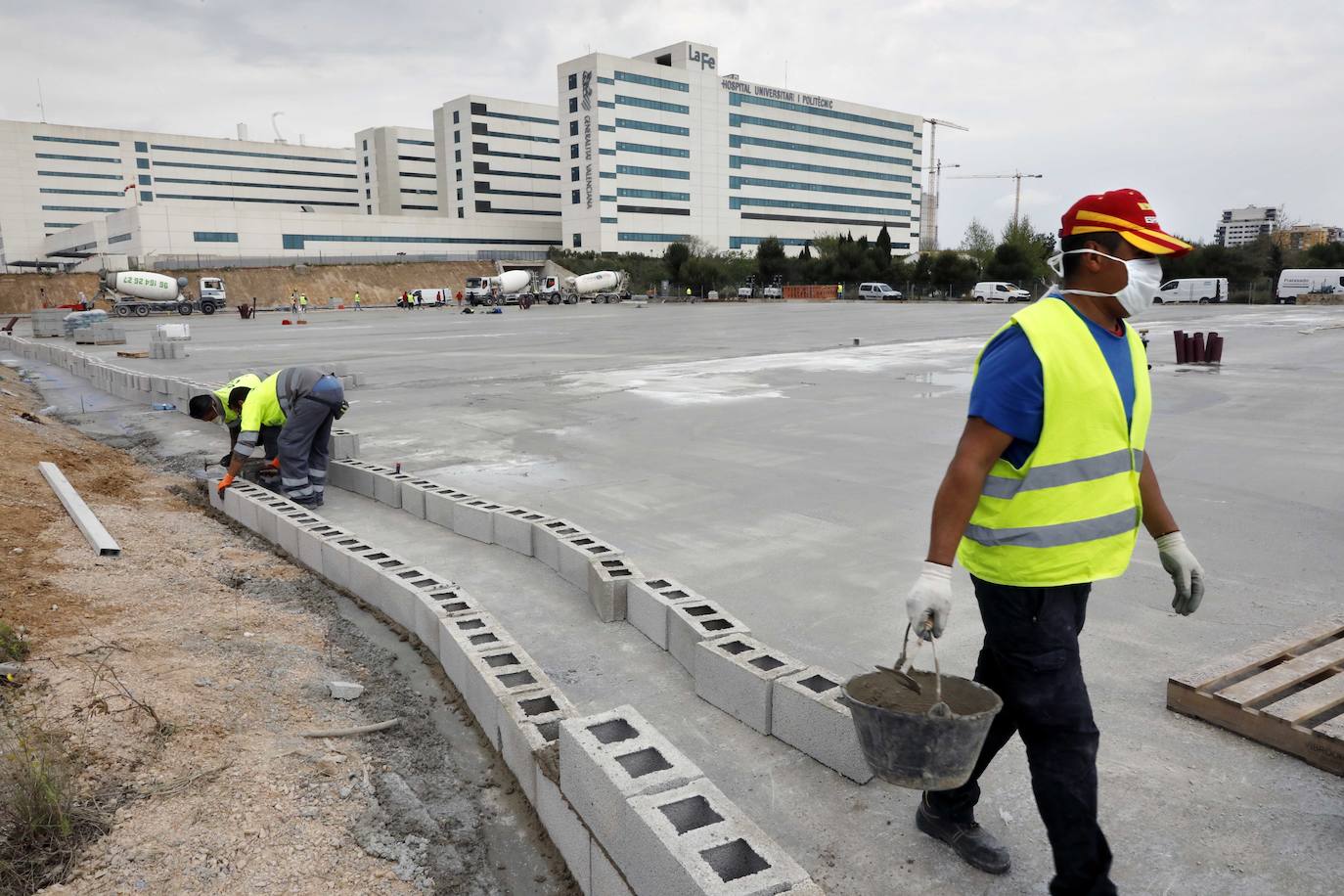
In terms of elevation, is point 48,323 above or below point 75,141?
below

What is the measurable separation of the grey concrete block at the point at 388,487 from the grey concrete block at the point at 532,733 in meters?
4.13

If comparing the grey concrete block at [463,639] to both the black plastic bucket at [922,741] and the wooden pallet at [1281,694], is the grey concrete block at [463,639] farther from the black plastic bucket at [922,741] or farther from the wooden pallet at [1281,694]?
the wooden pallet at [1281,694]

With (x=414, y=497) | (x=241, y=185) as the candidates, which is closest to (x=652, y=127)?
(x=241, y=185)

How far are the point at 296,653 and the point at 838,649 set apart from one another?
2.78 metres

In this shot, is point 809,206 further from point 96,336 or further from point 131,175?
point 96,336

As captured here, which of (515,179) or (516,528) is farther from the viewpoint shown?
(515,179)

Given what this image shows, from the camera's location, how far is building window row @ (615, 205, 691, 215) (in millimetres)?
A: 93000

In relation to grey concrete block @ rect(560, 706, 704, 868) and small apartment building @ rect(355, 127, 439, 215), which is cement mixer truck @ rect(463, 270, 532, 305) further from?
small apartment building @ rect(355, 127, 439, 215)

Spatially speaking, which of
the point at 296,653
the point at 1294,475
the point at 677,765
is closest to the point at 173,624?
the point at 296,653

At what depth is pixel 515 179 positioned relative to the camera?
346ft

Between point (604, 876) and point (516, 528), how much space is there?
11.7 ft

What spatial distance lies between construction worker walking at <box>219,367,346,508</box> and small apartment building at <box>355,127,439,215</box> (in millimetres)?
113910

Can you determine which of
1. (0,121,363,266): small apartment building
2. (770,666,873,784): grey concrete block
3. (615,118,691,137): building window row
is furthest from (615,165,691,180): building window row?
(770,666,873,784): grey concrete block

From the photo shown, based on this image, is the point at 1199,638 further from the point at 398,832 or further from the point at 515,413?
the point at 515,413
